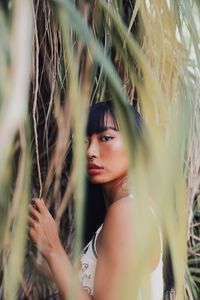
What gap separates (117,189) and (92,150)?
0.26 ft

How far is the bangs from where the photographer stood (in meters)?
1.17

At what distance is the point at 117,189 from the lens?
3.80 feet

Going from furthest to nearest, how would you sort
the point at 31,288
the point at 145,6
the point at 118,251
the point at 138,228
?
the point at 31,288 < the point at 145,6 < the point at 118,251 < the point at 138,228

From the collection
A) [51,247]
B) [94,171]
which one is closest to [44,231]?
[51,247]

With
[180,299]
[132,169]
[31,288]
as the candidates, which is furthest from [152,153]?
[31,288]

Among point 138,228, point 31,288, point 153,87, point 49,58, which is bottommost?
point 31,288

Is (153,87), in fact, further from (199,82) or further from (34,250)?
(34,250)

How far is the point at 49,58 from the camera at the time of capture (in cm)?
129

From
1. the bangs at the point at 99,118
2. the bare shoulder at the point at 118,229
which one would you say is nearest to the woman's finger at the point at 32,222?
the bare shoulder at the point at 118,229

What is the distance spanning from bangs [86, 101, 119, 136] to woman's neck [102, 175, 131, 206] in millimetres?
90

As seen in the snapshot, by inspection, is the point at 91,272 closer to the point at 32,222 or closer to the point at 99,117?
the point at 32,222

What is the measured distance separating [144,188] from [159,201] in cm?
2

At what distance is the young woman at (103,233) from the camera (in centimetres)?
101

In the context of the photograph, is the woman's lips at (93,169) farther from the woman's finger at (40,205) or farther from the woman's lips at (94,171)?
the woman's finger at (40,205)
